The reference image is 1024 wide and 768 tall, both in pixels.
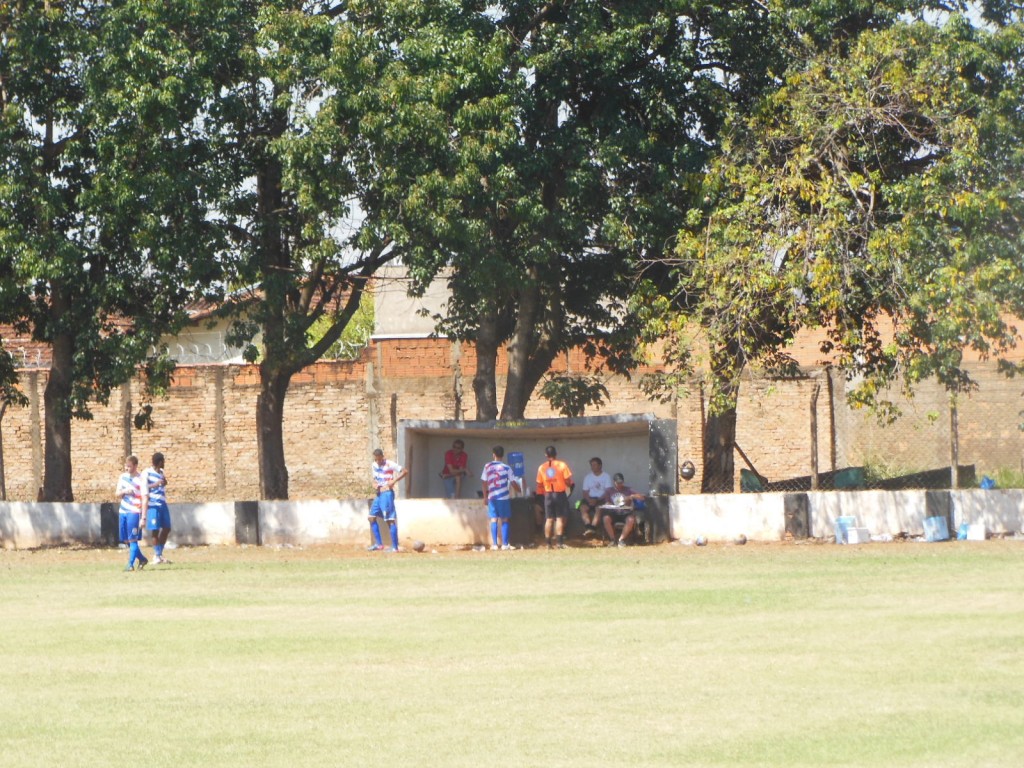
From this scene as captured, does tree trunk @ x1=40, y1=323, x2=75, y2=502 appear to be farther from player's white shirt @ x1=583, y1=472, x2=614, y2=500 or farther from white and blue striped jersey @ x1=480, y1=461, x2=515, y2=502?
player's white shirt @ x1=583, y1=472, x2=614, y2=500

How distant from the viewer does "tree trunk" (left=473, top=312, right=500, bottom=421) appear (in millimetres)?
25109

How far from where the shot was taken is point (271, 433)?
84.6 feet

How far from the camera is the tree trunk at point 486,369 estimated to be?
25109 mm

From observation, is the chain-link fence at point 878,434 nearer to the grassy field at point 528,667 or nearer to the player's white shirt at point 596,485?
the player's white shirt at point 596,485

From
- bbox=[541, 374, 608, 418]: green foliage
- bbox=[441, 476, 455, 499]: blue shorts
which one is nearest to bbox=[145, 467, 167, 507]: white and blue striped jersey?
bbox=[441, 476, 455, 499]: blue shorts

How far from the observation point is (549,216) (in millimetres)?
22609

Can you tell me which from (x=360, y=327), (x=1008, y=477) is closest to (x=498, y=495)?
(x=1008, y=477)

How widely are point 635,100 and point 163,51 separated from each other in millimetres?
7355

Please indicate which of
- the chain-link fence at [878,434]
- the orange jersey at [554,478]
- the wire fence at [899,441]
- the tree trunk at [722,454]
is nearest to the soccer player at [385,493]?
the orange jersey at [554,478]

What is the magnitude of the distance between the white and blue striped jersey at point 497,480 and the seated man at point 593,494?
1.54 m

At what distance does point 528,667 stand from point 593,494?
41.0 feet

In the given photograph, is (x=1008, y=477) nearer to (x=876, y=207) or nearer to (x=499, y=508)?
(x=876, y=207)

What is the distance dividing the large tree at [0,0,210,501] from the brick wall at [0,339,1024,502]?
853 cm

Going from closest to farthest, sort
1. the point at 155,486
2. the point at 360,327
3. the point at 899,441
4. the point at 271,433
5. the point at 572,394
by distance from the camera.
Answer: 1. the point at 155,486
2. the point at 271,433
3. the point at 572,394
4. the point at 899,441
5. the point at 360,327
